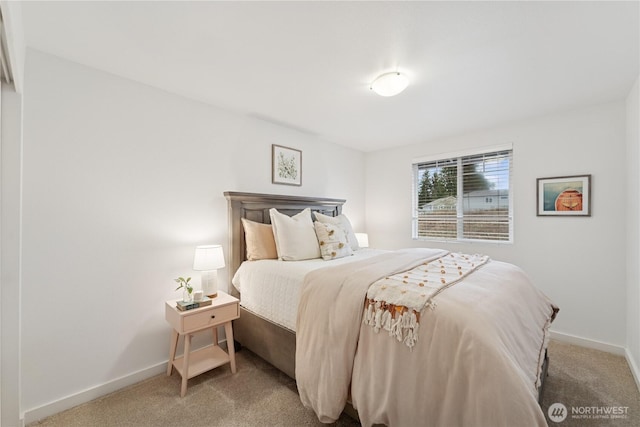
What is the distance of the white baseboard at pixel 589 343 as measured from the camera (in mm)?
2527

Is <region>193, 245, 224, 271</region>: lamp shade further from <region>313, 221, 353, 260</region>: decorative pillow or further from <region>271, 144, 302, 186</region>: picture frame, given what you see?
<region>271, 144, 302, 186</region>: picture frame

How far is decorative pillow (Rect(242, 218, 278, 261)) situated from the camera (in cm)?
261

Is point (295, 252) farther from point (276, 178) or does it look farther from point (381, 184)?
point (381, 184)

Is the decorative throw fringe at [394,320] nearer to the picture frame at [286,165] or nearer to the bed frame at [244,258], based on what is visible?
the bed frame at [244,258]

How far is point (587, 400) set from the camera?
6.21ft

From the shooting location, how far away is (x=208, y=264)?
7.36 ft

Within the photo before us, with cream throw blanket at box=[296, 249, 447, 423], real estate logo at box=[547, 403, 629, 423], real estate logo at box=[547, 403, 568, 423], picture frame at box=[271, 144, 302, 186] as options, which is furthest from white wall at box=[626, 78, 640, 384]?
picture frame at box=[271, 144, 302, 186]

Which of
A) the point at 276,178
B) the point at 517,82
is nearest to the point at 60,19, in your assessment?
the point at 276,178

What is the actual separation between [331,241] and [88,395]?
2192 mm

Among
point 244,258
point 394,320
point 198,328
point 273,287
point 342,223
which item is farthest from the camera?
point 342,223

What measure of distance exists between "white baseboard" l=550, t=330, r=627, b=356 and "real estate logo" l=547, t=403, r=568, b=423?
129 centimetres

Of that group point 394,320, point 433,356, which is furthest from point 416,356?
point 394,320

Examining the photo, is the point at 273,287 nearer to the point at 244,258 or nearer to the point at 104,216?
the point at 244,258

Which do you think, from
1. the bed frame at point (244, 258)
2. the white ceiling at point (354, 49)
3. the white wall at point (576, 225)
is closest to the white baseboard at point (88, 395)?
the bed frame at point (244, 258)
